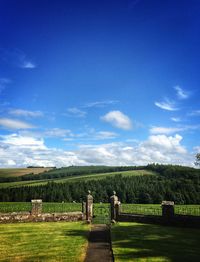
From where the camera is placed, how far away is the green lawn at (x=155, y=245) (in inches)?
495

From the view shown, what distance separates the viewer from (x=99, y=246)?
15.3 meters

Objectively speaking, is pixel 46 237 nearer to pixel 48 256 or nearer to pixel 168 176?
pixel 48 256

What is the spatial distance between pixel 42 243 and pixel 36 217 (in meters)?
9.87

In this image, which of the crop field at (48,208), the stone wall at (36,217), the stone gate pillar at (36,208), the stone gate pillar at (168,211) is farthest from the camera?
the crop field at (48,208)

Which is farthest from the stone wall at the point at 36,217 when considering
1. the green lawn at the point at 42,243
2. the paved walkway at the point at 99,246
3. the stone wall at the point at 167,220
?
the paved walkway at the point at 99,246

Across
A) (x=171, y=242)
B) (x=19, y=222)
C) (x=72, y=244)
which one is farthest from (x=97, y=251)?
(x=19, y=222)

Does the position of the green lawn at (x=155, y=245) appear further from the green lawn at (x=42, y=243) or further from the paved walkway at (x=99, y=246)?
the green lawn at (x=42, y=243)

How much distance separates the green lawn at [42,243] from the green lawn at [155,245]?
192cm

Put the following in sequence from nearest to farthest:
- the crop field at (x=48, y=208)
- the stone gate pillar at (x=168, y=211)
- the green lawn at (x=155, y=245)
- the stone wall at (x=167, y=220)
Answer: the green lawn at (x=155, y=245)
the stone wall at (x=167, y=220)
the stone gate pillar at (x=168, y=211)
the crop field at (x=48, y=208)

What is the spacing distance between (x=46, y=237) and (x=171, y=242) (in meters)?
7.17

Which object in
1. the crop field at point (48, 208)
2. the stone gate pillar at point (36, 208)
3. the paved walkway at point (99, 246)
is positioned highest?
the stone gate pillar at point (36, 208)

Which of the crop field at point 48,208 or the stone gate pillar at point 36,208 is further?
the crop field at point 48,208

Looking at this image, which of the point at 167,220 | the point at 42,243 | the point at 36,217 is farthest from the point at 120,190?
the point at 42,243

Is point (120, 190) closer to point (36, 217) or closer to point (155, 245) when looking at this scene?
point (36, 217)
